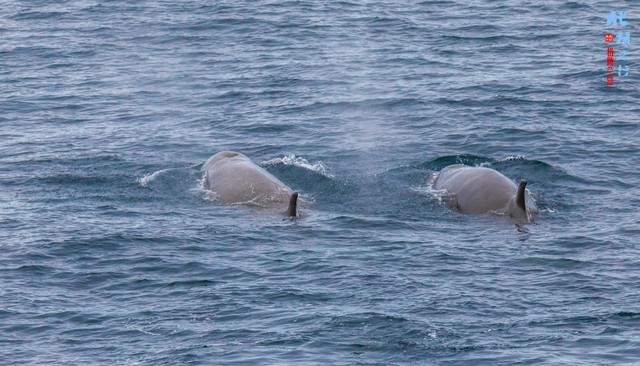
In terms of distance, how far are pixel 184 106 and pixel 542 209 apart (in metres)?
17.7

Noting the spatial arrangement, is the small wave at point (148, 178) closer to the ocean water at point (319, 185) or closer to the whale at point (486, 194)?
the ocean water at point (319, 185)

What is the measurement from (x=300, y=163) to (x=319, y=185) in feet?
7.73

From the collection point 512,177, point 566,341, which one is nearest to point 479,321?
point 566,341

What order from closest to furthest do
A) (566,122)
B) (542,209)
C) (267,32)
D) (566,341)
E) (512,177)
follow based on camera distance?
(566,341) < (542,209) < (512,177) < (566,122) < (267,32)

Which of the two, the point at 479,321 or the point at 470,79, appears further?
the point at 470,79

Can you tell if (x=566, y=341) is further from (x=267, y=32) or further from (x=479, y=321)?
(x=267, y=32)

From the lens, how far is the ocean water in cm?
2764

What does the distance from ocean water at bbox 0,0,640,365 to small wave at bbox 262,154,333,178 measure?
5.6 inches

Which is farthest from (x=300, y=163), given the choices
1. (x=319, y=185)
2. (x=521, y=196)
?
(x=521, y=196)

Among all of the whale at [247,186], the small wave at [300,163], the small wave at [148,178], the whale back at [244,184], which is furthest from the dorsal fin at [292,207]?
the small wave at [148,178]

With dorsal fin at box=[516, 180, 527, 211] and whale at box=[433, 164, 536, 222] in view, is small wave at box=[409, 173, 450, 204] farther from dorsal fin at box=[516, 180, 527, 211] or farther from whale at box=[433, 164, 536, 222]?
dorsal fin at box=[516, 180, 527, 211]

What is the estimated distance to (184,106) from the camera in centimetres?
4969

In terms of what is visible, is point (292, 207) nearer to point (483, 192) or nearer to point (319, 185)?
point (319, 185)

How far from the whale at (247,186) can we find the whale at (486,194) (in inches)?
173
